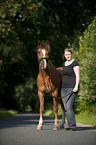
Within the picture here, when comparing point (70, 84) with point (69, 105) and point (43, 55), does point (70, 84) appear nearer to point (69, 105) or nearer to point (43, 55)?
point (69, 105)

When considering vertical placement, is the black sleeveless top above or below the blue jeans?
above

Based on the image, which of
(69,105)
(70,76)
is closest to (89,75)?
(70,76)

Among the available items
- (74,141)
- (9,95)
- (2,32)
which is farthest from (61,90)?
(9,95)

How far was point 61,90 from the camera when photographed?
9242mm

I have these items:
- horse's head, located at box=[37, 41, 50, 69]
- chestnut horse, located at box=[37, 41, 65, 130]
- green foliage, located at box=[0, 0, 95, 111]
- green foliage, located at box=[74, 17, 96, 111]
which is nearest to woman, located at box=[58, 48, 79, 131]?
chestnut horse, located at box=[37, 41, 65, 130]

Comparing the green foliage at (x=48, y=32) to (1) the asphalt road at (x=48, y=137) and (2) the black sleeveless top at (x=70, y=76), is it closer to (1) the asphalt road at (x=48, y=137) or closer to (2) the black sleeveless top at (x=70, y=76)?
(2) the black sleeveless top at (x=70, y=76)

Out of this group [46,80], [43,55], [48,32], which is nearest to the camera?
[43,55]

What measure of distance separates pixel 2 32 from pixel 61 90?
743 cm

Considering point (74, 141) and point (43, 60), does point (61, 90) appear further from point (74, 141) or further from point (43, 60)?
point (74, 141)

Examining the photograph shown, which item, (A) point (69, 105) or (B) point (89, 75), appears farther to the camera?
(B) point (89, 75)

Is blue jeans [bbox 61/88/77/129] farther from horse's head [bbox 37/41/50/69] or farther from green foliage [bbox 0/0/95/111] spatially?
green foliage [bbox 0/0/95/111]

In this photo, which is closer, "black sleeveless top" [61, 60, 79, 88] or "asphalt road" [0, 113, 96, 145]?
"asphalt road" [0, 113, 96, 145]

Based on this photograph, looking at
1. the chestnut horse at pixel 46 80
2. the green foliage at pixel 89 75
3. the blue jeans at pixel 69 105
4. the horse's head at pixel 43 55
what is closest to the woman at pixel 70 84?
the blue jeans at pixel 69 105

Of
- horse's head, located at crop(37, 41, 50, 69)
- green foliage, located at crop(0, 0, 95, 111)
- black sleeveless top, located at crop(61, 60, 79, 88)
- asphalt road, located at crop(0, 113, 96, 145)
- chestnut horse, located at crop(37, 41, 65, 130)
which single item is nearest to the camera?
asphalt road, located at crop(0, 113, 96, 145)
